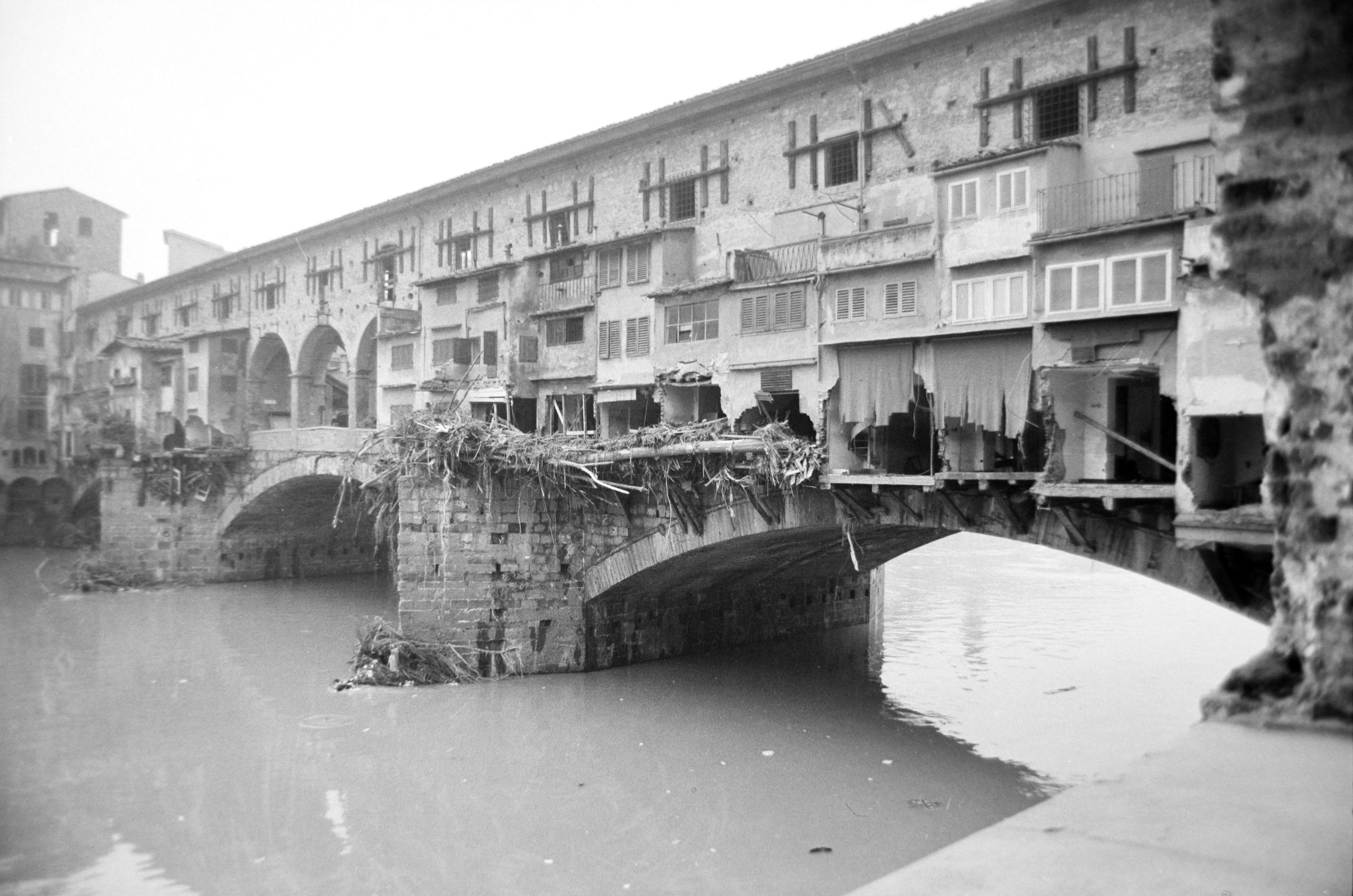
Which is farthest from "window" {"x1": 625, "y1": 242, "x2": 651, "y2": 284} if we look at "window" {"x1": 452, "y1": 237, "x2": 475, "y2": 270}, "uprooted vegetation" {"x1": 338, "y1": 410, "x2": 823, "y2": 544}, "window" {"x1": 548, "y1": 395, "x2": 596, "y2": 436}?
"window" {"x1": 452, "y1": 237, "x2": 475, "y2": 270}

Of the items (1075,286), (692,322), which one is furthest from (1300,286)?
(692,322)

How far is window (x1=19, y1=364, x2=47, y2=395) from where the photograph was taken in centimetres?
4378

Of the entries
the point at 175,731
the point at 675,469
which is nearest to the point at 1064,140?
the point at 675,469

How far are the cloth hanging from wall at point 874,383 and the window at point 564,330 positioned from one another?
8.11 meters

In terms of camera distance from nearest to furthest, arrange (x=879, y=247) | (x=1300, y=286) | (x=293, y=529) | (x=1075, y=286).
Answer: (x=1300, y=286)
(x=1075, y=286)
(x=879, y=247)
(x=293, y=529)

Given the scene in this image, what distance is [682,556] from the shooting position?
19.3 metres

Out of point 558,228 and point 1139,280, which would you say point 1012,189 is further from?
point 558,228

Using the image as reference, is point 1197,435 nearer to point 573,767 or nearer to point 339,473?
point 573,767

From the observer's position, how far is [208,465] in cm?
3488

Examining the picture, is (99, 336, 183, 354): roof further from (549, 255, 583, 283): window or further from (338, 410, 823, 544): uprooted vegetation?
(338, 410, 823, 544): uprooted vegetation

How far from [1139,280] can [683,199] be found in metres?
11.6

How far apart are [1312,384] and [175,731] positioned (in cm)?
1888

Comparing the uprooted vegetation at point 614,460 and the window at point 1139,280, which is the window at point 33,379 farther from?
the window at point 1139,280

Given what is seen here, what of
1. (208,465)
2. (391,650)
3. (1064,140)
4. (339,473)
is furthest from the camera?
(208,465)
